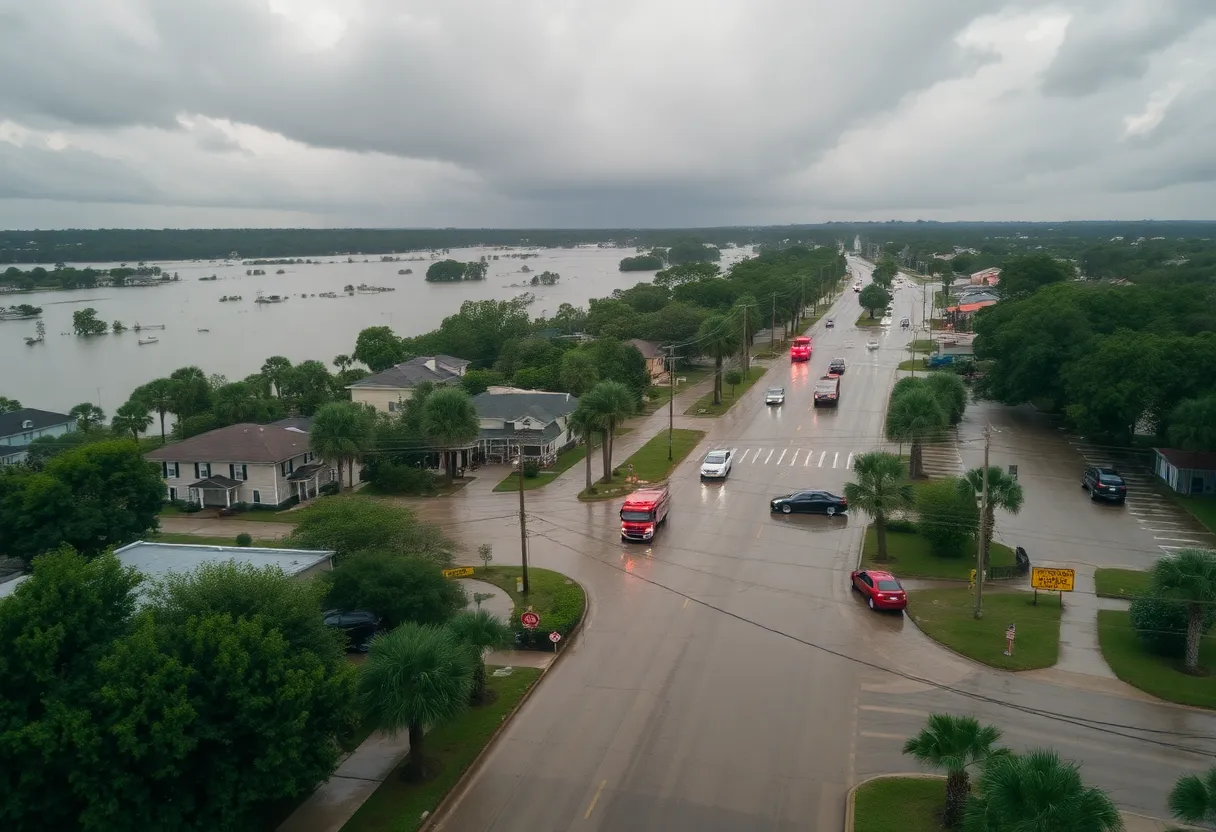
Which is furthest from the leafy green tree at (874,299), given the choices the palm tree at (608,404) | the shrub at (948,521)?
the shrub at (948,521)

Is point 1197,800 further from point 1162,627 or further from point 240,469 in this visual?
point 240,469

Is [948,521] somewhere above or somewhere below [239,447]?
below

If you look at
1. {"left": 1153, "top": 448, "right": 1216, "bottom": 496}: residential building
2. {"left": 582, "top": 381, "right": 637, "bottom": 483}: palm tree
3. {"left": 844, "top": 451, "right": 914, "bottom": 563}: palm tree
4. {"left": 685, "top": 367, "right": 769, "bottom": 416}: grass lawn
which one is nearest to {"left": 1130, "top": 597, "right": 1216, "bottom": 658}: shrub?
{"left": 844, "top": 451, "right": 914, "bottom": 563}: palm tree

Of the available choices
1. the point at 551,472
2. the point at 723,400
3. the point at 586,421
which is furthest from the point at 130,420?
the point at 723,400

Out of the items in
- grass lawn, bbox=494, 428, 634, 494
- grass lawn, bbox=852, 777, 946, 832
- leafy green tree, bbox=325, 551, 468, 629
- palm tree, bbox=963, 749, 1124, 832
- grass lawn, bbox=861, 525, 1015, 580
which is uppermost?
palm tree, bbox=963, 749, 1124, 832

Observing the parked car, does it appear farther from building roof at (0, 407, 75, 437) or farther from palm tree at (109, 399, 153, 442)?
building roof at (0, 407, 75, 437)

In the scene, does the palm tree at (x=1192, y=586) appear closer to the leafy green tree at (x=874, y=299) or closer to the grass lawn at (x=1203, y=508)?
the grass lawn at (x=1203, y=508)
